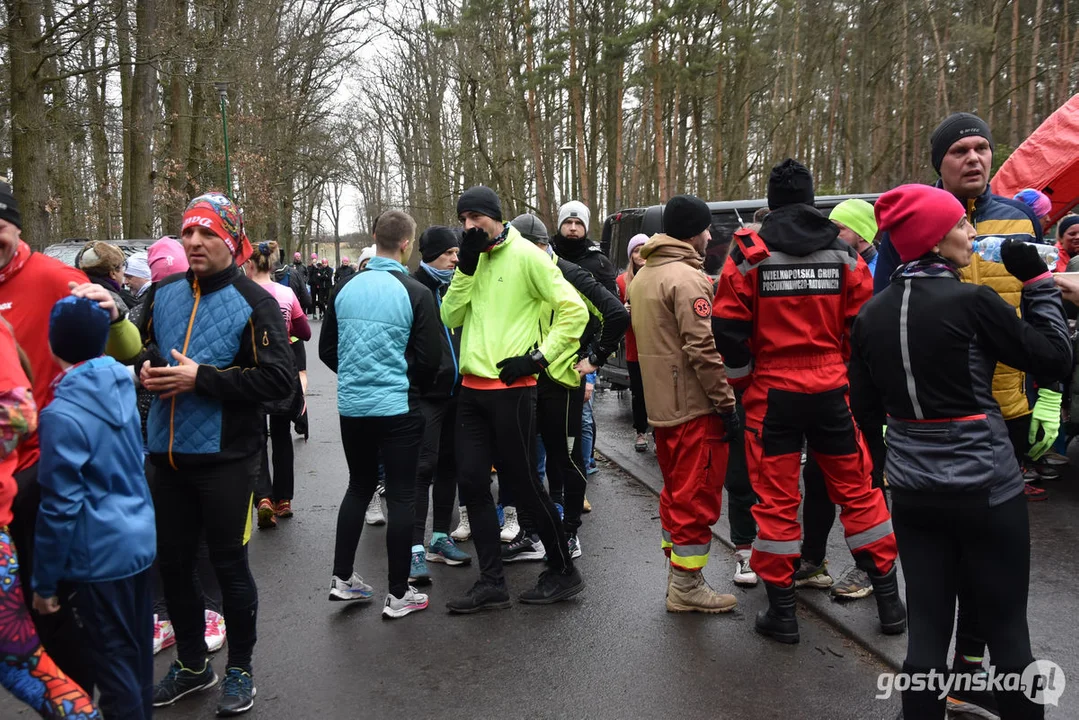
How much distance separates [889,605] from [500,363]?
2270 millimetres

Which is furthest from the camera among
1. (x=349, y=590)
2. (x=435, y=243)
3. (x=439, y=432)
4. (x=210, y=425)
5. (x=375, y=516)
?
(x=375, y=516)

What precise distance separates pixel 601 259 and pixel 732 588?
7.96ft

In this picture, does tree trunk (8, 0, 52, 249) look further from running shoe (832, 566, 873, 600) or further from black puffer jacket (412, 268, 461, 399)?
running shoe (832, 566, 873, 600)

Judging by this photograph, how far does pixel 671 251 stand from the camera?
4.50 metres

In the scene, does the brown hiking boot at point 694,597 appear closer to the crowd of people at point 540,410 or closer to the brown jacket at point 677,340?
the crowd of people at point 540,410

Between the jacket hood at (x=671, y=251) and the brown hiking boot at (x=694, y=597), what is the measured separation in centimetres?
167

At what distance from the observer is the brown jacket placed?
4.30 metres

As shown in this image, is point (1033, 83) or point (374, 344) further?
point (1033, 83)

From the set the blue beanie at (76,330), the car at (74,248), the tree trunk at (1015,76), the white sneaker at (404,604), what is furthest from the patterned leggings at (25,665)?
the tree trunk at (1015,76)

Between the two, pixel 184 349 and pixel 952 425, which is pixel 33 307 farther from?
pixel 952 425

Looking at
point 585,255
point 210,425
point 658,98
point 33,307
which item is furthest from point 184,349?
point 658,98

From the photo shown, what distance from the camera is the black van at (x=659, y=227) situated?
9.08 m

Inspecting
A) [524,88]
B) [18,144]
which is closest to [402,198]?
[524,88]

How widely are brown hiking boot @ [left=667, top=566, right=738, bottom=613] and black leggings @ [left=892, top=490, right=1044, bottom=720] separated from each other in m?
1.71
